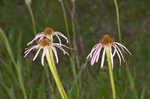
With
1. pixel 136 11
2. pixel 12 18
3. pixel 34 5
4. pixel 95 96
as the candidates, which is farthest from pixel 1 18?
pixel 95 96

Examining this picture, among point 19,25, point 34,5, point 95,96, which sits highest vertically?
point 34,5

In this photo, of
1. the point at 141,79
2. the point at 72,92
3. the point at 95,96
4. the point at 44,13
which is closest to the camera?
the point at 72,92

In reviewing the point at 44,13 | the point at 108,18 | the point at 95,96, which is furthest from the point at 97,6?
the point at 95,96

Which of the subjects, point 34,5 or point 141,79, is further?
point 34,5

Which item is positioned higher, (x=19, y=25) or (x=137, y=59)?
(x=19, y=25)

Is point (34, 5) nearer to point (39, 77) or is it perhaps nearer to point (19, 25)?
point (19, 25)

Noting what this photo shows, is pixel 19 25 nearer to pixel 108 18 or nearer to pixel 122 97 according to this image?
pixel 108 18

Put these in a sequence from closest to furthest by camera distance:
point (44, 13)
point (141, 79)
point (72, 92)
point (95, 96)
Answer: point (72, 92) < point (95, 96) < point (141, 79) < point (44, 13)

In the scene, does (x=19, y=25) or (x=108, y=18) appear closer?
(x=19, y=25)

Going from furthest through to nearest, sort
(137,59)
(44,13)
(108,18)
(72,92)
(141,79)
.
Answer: (108,18), (44,13), (137,59), (141,79), (72,92)
